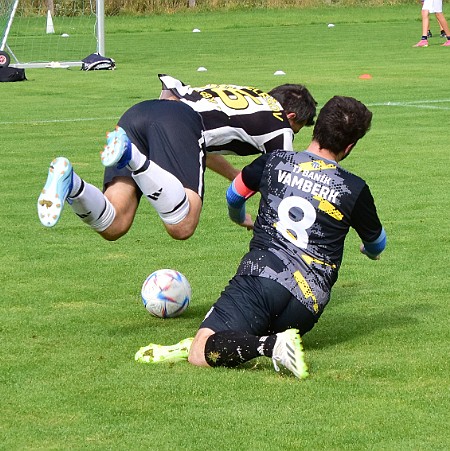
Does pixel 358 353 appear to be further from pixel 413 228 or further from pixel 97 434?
pixel 413 228

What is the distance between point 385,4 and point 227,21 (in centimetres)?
891

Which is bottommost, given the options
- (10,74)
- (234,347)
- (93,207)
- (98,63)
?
(98,63)

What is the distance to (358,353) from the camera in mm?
6262

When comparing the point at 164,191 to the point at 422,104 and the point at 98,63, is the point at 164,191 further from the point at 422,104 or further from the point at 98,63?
the point at 98,63

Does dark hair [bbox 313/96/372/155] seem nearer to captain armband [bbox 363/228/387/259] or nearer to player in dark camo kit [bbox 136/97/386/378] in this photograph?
player in dark camo kit [bbox 136/97/386/378]

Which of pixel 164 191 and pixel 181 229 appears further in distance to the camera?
pixel 181 229

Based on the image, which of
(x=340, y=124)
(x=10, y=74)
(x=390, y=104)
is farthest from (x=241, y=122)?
(x=10, y=74)

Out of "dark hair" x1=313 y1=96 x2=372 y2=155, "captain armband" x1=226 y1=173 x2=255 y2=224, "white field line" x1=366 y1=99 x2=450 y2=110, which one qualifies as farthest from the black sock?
"white field line" x1=366 y1=99 x2=450 y2=110

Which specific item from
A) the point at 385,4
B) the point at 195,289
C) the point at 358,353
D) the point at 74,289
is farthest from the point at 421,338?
the point at 385,4

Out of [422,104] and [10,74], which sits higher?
[422,104]

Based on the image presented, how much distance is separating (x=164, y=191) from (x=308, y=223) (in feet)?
3.03

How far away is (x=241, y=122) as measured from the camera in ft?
24.1

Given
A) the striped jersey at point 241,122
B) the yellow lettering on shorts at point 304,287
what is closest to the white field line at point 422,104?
the striped jersey at point 241,122

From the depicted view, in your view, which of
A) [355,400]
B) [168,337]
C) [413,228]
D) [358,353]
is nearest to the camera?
[355,400]
